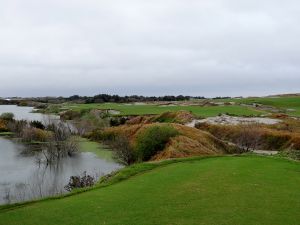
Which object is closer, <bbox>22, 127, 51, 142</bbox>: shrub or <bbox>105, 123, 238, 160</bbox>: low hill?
<bbox>105, 123, 238, 160</bbox>: low hill

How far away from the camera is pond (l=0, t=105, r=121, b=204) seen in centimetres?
3222

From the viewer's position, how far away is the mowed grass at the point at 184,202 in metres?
13.2

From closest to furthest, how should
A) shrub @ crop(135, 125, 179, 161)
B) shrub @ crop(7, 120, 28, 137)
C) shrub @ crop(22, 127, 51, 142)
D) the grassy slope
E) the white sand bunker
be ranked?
shrub @ crop(135, 125, 179, 161) < the grassy slope < the white sand bunker < shrub @ crop(22, 127, 51, 142) < shrub @ crop(7, 120, 28, 137)

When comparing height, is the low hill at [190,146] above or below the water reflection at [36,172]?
above

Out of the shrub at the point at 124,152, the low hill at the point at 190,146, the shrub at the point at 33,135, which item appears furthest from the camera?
the shrub at the point at 33,135

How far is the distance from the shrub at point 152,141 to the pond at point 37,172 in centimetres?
388

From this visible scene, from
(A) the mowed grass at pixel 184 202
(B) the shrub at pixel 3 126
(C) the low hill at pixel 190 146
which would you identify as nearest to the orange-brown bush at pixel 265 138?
(C) the low hill at pixel 190 146

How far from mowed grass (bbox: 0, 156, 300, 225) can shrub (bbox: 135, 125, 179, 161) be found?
18.8 metres

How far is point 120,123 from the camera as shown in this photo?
87562 millimetres

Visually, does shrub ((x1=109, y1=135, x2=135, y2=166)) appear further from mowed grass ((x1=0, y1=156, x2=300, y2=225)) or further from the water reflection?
mowed grass ((x1=0, y1=156, x2=300, y2=225))

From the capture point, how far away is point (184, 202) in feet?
49.9

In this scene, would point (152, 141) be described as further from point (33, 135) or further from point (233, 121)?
point (33, 135)

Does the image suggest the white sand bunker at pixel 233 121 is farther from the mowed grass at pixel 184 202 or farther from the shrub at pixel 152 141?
the mowed grass at pixel 184 202

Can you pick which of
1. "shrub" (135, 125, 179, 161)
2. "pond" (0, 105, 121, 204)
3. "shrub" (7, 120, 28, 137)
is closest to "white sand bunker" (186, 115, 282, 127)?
"pond" (0, 105, 121, 204)
